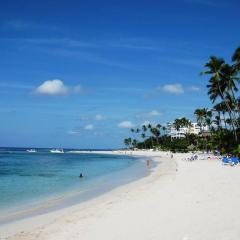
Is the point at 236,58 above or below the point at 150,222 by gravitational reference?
above

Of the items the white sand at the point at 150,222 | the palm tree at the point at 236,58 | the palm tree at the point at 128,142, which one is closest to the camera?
the white sand at the point at 150,222

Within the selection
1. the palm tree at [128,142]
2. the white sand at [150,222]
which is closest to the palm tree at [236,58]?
the white sand at [150,222]

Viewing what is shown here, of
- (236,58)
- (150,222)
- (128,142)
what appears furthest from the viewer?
(128,142)

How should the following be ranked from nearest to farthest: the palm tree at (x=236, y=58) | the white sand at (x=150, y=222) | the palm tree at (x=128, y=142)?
1. the white sand at (x=150, y=222)
2. the palm tree at (x=236, y=58)
3. the palm tree at (x=128, y=142)

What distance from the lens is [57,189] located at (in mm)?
24766

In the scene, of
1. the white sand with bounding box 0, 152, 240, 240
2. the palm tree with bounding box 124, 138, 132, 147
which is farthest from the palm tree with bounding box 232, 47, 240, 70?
the palm tree with bounding box 124, 138, 132, 147

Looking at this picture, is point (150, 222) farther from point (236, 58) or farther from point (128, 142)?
point (128, 142)

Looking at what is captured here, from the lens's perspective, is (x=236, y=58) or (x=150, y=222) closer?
(x=150, y=222)

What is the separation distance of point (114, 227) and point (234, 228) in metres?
3.08

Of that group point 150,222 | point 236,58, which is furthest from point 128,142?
point 150,222

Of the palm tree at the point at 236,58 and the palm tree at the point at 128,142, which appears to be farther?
the palm tree at the point at 128,142

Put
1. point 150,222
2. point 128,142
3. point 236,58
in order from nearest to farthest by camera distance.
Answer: point 150,222 < point 236,58 < point 128,142

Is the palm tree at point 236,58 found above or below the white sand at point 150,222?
above

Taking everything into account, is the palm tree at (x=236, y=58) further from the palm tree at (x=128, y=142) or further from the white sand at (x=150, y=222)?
the palm tree at (x=128, y=142)
